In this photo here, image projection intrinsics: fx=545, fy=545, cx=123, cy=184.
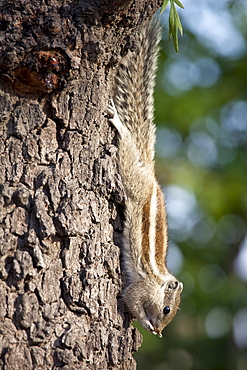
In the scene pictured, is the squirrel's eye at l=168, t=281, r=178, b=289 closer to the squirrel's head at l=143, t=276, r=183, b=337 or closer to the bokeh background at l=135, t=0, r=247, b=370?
the squirrel's head at l=143, t=276, r=183, b=337

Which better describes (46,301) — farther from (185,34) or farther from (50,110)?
(185,34)

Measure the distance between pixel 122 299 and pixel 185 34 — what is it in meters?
4.34

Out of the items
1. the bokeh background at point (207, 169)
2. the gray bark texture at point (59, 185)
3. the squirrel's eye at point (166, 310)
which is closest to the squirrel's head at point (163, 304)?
the squirrel's eye at point (166, 310)

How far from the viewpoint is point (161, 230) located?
2.73 meters

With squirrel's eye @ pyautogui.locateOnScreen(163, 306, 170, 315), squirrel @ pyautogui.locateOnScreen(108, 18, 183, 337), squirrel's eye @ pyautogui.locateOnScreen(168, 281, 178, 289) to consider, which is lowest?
squirrel's eye @ pyautogui.locateOnScreen(163, 306, 170, 315)

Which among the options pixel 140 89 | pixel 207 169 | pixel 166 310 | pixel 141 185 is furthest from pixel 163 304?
pixel 207 169

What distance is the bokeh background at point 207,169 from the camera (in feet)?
21.8

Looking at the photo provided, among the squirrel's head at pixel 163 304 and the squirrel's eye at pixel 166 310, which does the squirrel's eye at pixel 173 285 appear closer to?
the squirrel's head at pixel 163 304

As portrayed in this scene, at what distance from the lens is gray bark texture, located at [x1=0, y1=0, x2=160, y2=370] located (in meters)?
1.97

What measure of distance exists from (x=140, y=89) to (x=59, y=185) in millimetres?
830

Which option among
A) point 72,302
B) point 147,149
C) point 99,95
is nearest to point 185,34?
point 147,149

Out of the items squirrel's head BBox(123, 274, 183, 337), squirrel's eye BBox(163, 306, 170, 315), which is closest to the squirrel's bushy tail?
squirrel's head BBox(123, 274, 183, 337)

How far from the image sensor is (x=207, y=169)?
7.45m

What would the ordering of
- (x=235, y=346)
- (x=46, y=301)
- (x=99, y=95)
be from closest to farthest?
(x=46, y=301), (x=99, y=95), (x=235, y=346)
